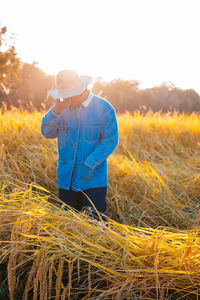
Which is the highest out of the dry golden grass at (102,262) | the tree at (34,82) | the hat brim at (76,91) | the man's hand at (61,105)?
the tree at (34,82)

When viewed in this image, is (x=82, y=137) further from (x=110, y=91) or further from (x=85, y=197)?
(x=110, y=91)

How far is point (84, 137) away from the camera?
89.7 inches

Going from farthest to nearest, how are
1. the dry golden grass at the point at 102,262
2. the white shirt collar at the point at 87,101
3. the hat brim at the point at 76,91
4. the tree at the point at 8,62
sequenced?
the tree at the point at 8,62
the white shirt collar at the point at 87,101
the hat brim at the point at 76,91
the dry golden grass at the point at 102,262

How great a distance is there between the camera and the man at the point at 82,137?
221cm

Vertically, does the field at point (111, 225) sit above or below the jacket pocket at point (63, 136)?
below

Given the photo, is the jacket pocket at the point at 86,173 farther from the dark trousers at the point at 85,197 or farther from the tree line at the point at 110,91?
the tree line at the point at 110,91

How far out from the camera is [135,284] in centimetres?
113

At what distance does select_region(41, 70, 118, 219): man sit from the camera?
221 centimetres

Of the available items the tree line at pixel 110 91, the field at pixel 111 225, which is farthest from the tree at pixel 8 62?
the field at pixel 111 225

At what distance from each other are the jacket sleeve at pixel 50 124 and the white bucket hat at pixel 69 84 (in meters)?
0.19

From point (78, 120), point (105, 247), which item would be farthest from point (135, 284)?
point (78, 120)

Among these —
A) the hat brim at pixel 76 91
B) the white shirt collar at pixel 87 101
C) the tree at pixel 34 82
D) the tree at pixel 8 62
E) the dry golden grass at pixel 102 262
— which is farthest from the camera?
the tree at pixel 34 82

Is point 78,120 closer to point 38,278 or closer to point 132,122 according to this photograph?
point 38,278

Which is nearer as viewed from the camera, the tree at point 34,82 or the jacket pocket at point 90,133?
the jacket pocket at point 90,133
